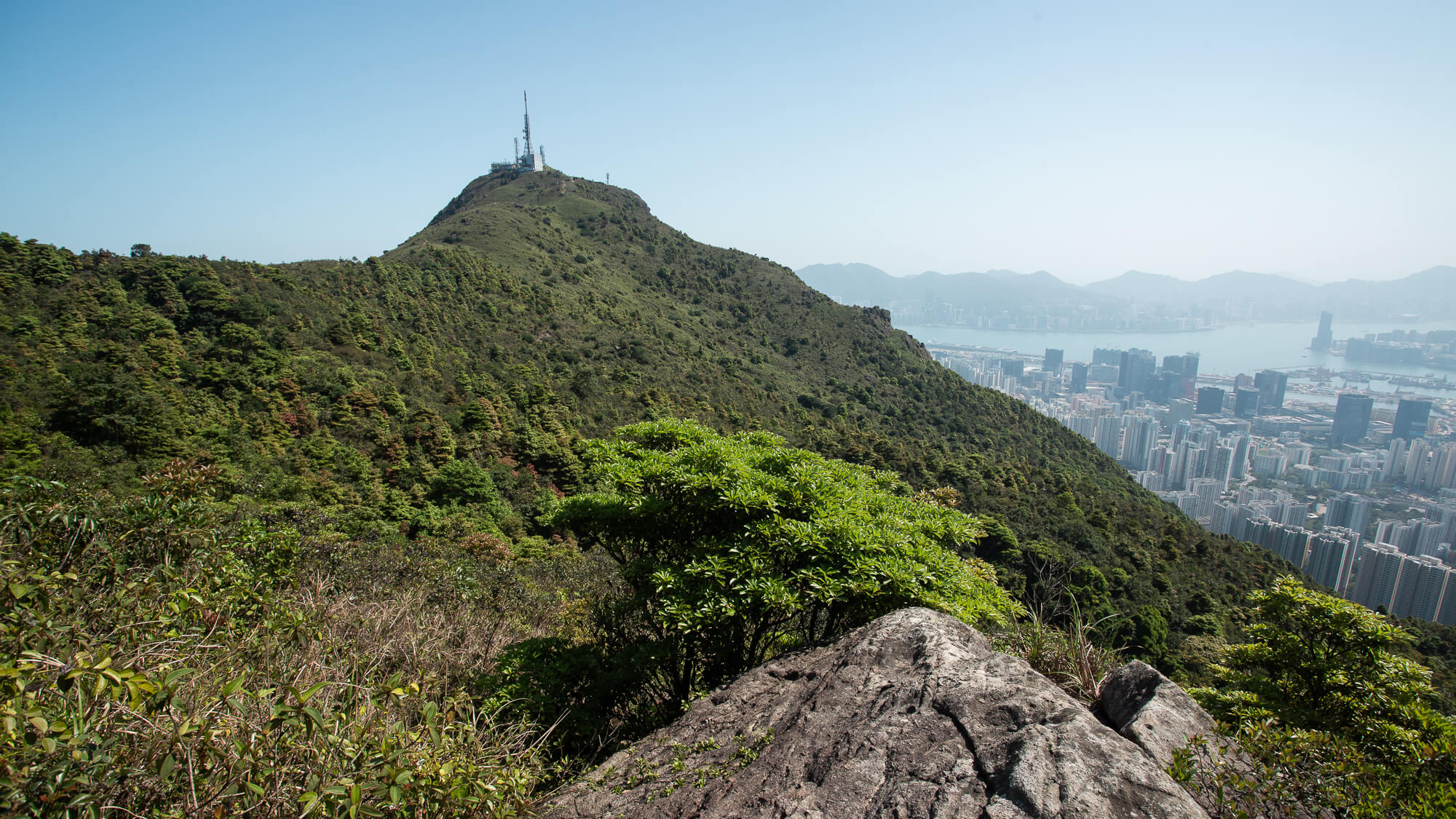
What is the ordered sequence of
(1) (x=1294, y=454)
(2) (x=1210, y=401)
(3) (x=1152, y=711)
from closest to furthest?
1. (3) (x=1152, y=711)
2. (1) (x=1294, y=454)
3. (2) (x=1210, y=401)

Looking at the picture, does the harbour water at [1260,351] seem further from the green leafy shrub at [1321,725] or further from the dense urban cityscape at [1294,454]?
the green leafy shrub at [1321,725]

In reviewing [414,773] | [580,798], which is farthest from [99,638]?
[580,798]

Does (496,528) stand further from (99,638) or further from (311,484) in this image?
(99,638)

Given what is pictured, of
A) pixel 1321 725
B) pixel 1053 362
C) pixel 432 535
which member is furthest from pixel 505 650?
pixel 1053 362

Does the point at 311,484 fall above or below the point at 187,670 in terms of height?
below

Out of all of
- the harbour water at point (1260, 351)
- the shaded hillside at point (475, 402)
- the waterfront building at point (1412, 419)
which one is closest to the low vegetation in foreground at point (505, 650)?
the shaded hillside at point (475, 402)

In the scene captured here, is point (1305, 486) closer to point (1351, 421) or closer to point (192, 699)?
point (1351, 421)

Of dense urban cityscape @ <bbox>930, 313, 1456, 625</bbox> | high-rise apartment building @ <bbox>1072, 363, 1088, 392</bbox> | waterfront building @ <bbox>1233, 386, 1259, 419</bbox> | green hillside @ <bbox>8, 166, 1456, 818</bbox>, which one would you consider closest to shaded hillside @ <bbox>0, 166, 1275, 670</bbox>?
green hillside @ <bbox>8, 166, 1456, 818</bbox>
